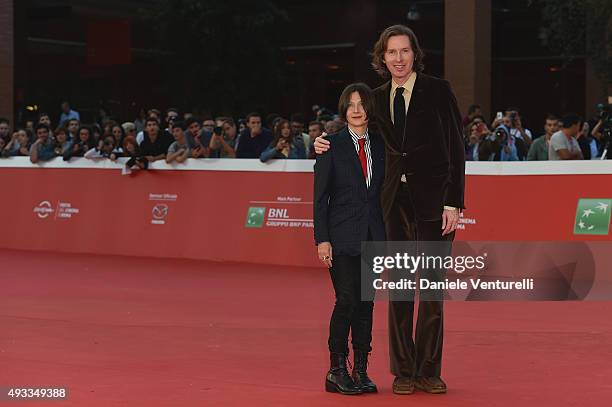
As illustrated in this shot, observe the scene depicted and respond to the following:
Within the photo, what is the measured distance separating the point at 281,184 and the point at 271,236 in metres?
0.74

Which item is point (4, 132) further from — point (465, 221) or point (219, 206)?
point (465, 221)

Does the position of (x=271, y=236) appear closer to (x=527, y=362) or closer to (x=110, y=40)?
(x=527, y=362)

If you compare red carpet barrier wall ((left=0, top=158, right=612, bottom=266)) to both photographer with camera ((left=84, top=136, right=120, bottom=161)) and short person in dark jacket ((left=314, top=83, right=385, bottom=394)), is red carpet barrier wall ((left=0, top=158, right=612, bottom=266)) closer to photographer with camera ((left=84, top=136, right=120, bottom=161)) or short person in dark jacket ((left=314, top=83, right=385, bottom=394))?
photographer with camera ((left=84, top=136, right=120, bottom=161))

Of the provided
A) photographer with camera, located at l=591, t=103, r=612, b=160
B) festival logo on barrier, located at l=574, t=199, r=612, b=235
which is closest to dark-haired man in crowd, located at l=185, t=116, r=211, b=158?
photographer with camera, located at l=591, t=103, r=612, b=160

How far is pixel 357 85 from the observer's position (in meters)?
7.21

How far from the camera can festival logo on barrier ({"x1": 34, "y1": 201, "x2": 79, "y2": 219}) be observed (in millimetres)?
19047

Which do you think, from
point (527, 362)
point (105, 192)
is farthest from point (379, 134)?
point (105, 192)

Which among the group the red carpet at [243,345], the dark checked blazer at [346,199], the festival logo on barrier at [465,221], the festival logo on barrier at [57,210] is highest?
the dark checked blazer at [346,199]

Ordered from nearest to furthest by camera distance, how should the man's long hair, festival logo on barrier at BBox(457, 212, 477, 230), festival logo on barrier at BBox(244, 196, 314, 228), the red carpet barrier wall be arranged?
the man's long hair < the red carpet barrier wall < festival logo on barrier at BBox(457, 212, 477, 230) < festival logo on barrier at BBox(244, 196, 314, 228)

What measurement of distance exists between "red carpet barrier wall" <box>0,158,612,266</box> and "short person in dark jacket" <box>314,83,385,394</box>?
25.0 feet

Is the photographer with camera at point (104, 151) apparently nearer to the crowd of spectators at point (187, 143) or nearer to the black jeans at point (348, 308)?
the crowd of spectators at point (187, 143)

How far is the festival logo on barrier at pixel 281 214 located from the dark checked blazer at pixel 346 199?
356 inches

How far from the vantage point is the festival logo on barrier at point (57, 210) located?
19047mm

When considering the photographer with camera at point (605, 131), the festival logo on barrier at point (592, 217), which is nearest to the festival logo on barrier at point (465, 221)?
the festival logo on barrier at point (592, 217)
